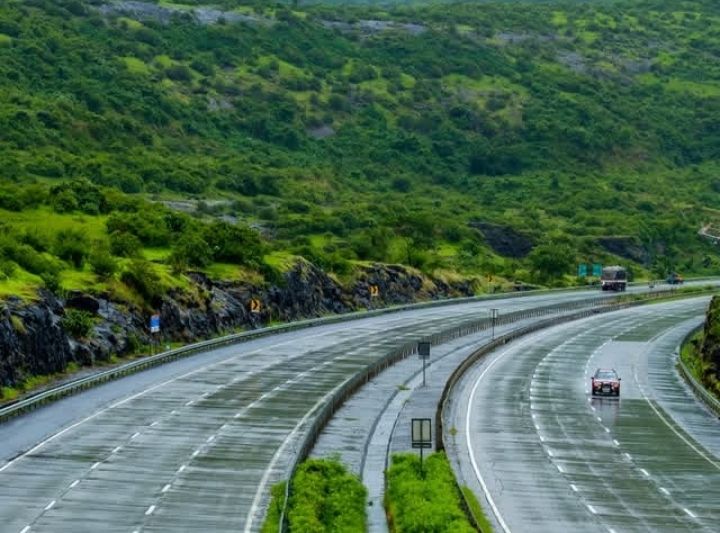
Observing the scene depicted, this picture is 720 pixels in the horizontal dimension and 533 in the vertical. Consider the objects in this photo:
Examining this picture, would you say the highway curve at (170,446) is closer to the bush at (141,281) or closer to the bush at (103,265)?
the bush at (141,281)

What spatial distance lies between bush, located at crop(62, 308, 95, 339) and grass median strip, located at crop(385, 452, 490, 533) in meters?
30.2

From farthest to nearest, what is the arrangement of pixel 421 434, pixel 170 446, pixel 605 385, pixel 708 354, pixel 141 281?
pixel 708 354
pixel 141 281
pixel 605 385
pixel 170 446
pixel 421 434

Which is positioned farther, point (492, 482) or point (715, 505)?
point (492, 482)

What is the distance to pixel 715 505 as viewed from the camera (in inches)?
1672

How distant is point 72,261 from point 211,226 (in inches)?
964

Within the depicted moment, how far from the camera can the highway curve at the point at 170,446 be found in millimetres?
38625

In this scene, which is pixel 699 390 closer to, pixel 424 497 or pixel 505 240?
pixel 424 497

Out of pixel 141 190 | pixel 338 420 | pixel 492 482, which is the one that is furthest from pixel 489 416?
pixel 141 190

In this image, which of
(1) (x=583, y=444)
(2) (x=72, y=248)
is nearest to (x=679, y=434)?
(1) (x=583, y=444)

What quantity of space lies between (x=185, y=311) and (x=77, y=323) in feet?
52.2

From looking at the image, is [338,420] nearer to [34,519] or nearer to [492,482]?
[492,482]

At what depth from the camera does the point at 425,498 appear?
38.6 m

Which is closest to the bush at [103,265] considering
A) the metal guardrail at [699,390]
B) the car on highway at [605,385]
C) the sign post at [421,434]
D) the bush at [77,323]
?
the bush at [77,323]

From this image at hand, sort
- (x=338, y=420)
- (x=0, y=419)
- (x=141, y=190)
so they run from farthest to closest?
(x=141, y=190)
(x=338, y=420)
(x=0, y=419)
